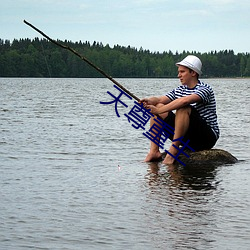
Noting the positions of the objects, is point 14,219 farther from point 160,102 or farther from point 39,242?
point 160,102

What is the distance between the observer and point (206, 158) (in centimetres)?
959

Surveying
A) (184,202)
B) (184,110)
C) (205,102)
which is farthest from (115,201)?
(205,102)

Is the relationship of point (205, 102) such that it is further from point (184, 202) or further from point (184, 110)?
point (184, 202)

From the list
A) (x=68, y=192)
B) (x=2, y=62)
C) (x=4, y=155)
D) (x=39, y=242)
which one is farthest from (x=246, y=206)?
(x=2, y=62)

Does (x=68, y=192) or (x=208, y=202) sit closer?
(x=208, y=202)

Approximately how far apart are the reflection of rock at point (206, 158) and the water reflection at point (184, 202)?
1.00 ft

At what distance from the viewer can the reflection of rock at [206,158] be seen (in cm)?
947

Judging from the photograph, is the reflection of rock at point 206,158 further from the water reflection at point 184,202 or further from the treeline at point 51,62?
the treeline at point 51,62

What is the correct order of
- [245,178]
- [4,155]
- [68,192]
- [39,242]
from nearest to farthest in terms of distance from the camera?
[39,242] < [68,192] < [245,178] < [4,155]

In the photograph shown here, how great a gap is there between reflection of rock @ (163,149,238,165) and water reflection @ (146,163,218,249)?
30cm

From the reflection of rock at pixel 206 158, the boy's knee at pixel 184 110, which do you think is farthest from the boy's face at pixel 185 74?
the reflection of rock at pixel 206 158

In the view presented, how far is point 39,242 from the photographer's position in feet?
16.8

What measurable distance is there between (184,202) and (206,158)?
9.86 feet

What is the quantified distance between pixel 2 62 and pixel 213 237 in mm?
149315
